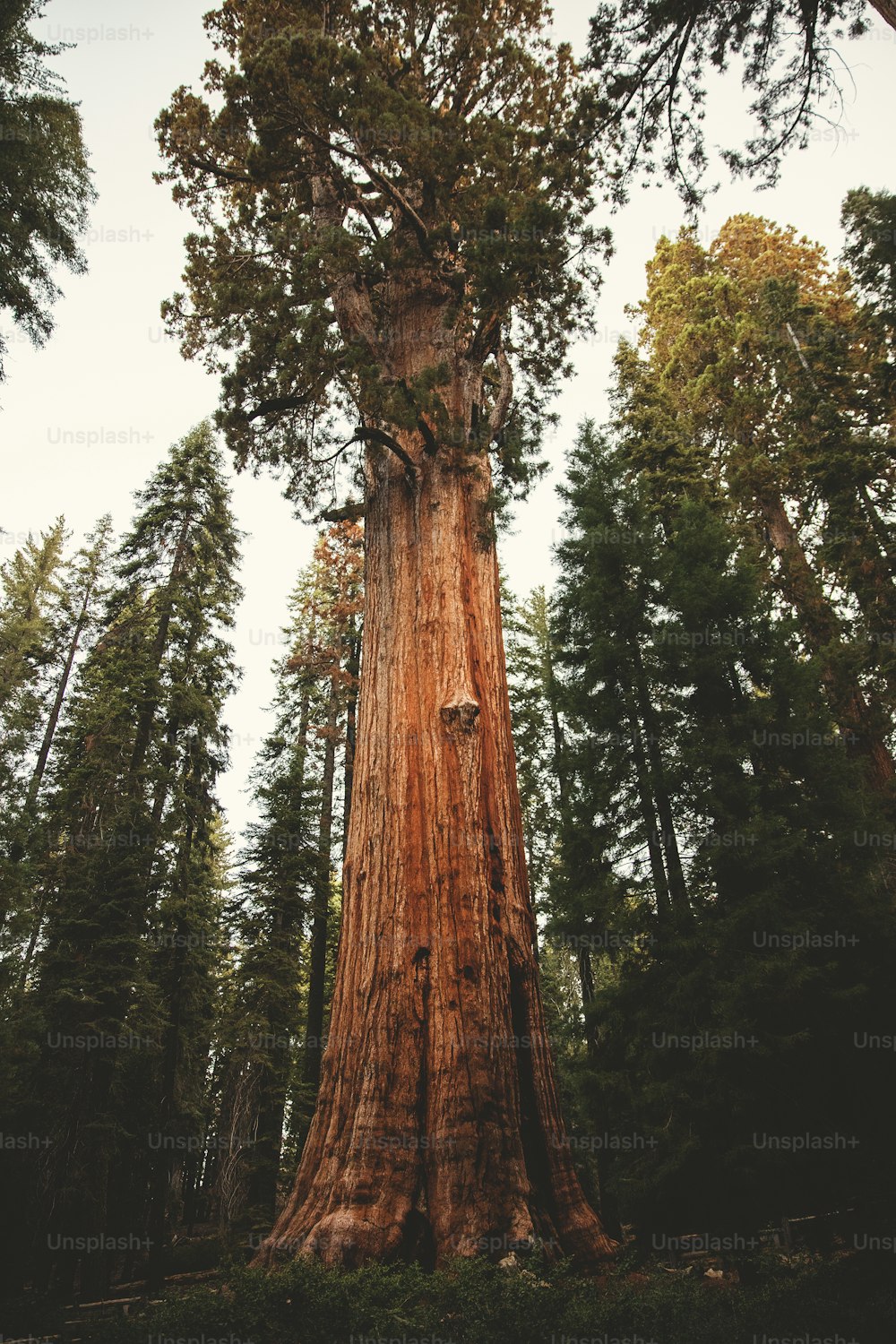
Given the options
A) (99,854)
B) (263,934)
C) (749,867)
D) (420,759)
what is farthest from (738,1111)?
(99,854)

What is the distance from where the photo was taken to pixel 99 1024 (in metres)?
12.2

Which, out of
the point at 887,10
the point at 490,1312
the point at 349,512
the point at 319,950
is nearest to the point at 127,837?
the point at 319,950

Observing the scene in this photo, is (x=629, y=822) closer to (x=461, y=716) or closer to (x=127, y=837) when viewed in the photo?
(x=461, y=716)

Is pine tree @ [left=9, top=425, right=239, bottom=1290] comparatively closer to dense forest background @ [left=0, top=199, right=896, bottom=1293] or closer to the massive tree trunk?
dense forest background @ [left=0, top=199, right=896, bottom=1293]

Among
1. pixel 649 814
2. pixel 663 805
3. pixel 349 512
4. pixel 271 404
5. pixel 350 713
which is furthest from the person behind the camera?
pixel 350 713

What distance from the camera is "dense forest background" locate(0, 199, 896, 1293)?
7.52m

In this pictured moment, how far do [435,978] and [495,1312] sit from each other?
2.23 m

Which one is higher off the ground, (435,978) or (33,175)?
(33,175)

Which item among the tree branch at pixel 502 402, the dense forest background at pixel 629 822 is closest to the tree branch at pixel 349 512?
the tree branch at pixel 502 402

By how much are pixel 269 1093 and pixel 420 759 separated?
10836 millimetres

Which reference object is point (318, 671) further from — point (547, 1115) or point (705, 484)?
point (547, 1115)

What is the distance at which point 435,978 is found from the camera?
199 inches

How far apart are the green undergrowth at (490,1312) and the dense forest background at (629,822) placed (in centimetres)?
316

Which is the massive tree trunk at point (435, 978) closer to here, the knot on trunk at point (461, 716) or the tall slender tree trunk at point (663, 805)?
the knot on trunk at point (461, 716)
